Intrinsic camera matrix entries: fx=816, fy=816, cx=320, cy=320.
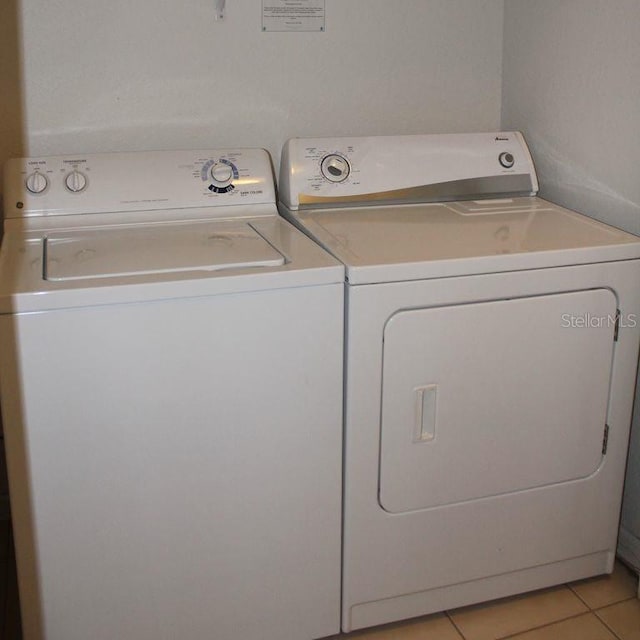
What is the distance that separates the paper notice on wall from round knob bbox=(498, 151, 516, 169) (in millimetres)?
598

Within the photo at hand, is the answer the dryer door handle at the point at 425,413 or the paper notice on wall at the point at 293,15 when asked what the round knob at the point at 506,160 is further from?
the dryer door handle at the point at 425,413

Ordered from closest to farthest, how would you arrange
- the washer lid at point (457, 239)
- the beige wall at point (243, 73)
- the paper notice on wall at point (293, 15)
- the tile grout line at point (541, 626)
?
the washer lid at point (457, 239)
the tile grout line at point (541, 626)
the beige wall at point (243, 73)
the paper notice on wall at point (293, 15)

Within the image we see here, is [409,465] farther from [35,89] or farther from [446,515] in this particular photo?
[35,89]

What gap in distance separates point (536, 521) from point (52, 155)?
A: 1.48m

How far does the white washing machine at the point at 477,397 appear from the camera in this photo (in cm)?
166

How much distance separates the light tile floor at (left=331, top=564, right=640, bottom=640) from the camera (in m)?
1.86

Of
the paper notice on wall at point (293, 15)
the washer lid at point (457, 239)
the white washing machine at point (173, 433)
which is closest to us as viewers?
the white washing machine at point (173, 433)

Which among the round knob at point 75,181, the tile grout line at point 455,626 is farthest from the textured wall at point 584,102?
the round knob at point 75,181

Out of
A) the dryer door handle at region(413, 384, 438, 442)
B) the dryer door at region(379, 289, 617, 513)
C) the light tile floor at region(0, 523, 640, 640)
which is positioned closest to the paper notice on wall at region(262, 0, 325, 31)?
the dryer door at region(379, 289, 617, 513)

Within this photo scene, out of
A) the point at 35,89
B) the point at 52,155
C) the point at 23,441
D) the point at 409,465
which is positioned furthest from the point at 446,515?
the point at 35,89

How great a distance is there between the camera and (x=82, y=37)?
79.7 inches

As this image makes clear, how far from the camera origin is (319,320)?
1594 mm

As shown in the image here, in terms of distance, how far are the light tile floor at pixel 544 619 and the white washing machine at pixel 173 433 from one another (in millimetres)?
221

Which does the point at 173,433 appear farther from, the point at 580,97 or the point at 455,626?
the point at 580,97
